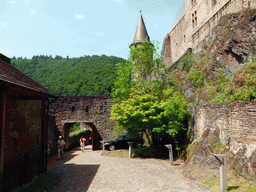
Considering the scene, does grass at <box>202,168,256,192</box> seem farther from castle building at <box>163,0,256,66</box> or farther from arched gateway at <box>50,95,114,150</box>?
arched gateway at <box>50,95,114,150</box>

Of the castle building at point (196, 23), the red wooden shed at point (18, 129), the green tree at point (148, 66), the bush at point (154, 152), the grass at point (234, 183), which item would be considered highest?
the castle building at point (196, 23)

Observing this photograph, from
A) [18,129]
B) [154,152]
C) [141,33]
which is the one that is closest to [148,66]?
[154,152]

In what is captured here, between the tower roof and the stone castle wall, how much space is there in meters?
12.7

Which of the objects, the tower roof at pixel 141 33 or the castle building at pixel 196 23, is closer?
the castle building at pixel 196 23

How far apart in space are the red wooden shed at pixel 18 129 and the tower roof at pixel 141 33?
72.5ft

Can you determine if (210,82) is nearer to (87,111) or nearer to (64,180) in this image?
(64,180)

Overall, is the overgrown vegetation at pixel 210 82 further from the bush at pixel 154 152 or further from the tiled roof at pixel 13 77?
the tiled roof at pixel 13 77

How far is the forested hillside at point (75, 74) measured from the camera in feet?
193

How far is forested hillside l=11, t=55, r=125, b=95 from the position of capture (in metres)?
58.9

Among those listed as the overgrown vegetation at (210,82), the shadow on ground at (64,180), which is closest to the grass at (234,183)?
the overgrown vegetation at (210,82)

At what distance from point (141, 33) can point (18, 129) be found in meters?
25.5

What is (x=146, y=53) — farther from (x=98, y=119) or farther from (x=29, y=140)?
(x=29, y=140)

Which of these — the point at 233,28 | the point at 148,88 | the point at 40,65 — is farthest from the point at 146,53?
the point at 40,65

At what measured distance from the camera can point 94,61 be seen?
77562mm
